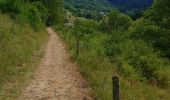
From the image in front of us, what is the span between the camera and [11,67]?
14789mm

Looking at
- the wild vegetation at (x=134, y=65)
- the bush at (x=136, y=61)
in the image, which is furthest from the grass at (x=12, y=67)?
the bush at (x=136, y=61)

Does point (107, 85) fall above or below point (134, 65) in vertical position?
above

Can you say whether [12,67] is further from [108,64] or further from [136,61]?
[136,61]

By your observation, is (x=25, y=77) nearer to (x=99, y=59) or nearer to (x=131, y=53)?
(x=99, y=59)

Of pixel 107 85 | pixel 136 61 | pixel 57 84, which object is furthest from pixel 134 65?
pixel 107 85

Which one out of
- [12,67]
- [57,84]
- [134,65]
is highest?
[12,67]

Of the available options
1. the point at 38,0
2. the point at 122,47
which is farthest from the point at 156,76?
the point at 38,0

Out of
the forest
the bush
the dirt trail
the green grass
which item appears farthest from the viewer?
the bush

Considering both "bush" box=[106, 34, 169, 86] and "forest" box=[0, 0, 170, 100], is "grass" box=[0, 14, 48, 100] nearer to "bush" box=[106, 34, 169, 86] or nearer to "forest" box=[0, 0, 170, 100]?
"forest" box=[0, 0, 170, 100]

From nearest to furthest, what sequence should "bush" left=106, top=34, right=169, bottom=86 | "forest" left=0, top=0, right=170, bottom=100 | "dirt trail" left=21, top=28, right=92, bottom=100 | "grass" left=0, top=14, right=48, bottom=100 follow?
1. "dirt trail" left=21, top=28, right=92, bottom=100
2. "grass" left=0, top=14, right=48, bottom=100
3. "forest" left=0, top=0, right=170, bottom=100
4. "bush" left=106, top=34, right=169, bottom=86

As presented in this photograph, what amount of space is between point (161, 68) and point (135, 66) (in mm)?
1451

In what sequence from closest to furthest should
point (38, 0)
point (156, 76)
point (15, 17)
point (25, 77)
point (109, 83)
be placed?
point (109, 83) → point (25, 77) → point (156, 76) → point (15, 17) → point (38, 0)

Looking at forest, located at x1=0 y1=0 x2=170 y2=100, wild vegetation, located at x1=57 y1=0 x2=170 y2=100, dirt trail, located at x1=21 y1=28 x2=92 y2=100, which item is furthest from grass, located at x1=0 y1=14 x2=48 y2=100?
wild vegetation, located at x1=57 y1=0 x2=170 y2=100

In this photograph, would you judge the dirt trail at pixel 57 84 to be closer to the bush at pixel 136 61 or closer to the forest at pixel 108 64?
the forest at pixel 108 64
